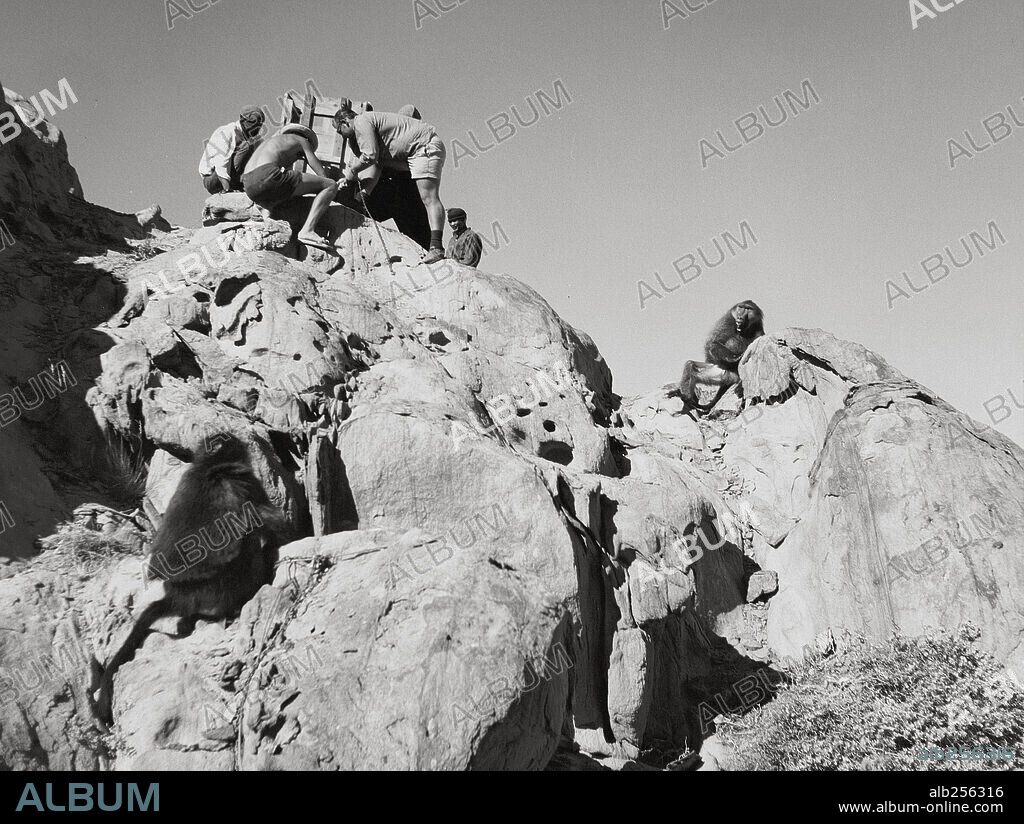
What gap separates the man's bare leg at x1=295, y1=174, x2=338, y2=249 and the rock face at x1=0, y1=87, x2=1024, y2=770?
8.1 inches

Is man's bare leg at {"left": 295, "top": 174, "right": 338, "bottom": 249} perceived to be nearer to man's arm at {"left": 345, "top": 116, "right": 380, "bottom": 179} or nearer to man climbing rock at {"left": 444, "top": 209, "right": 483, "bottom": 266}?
man's arm at {"left": 345, "top": 116, "right": 380, "bottom": 179}

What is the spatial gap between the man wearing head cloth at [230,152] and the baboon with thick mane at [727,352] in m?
6.45

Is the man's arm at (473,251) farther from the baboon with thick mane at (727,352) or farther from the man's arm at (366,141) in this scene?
the baboon with thick mane at (727,352)

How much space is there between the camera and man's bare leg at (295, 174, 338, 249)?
10055 mm

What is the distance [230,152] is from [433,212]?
9.72 ft

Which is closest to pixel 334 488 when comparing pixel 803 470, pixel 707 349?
pixel 803 470

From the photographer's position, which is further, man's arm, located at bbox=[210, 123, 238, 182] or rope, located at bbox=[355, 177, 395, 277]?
man's arm, located at bbox=[210, 123, 238, 182]

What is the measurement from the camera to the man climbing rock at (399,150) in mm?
10555

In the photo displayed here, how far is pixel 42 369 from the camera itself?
728 centimetres

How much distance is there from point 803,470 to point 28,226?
29.8ft

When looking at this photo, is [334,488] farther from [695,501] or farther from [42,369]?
[695,501]

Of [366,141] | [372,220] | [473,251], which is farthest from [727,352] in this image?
[366,141]

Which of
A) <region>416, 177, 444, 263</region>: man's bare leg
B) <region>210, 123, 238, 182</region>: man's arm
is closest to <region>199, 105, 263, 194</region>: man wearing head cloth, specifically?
<region>210, 123, 238, 182</region>: man's arm

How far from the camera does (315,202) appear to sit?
10.2 meters
